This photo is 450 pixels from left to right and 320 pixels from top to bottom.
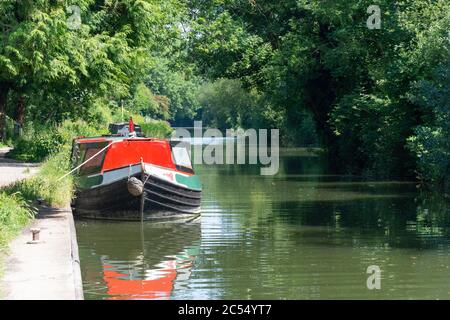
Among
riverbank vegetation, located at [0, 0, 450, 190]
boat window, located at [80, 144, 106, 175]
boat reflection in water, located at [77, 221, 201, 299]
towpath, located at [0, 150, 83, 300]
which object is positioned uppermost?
riverbank vegetation, located at [0, 0, 450, 190]

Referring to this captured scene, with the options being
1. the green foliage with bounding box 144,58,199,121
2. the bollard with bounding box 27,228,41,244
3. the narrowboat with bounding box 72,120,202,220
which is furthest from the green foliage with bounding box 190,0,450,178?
the green foliage with bounding box 144,58,199,121

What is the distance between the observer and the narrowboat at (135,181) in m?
24.9

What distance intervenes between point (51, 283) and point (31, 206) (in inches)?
344

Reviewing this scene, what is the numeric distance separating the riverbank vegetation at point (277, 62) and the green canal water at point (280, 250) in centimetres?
420

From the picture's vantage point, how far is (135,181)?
24594 millimetres

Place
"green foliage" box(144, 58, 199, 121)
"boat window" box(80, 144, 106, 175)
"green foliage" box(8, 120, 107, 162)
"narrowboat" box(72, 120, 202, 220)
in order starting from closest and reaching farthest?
1. "narrowboat" box(72, 120, 202, 220)
2. "boat window" box(80, 144, 106, 175)
3. "green foliage" box(8, 120, 107, 162)
4. "green foliage" box(144, 58, 199, 121)

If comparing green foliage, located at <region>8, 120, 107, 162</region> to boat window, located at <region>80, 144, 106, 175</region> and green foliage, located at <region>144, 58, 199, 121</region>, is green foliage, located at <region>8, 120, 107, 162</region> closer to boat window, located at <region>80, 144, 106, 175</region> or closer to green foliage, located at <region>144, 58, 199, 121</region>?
boat window, located at <region>80, 144, 106, 175</region>

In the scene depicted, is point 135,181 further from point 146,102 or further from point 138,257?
point 146,102

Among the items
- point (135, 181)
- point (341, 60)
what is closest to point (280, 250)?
point (135, 181)

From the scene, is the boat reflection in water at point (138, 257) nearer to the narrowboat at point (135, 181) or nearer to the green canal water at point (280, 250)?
the green canal water at point (280, 250)

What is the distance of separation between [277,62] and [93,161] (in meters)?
21.3

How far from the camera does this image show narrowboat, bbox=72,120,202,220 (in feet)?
81.7

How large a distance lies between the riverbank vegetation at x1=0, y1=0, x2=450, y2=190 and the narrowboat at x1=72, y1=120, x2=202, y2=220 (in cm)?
228
